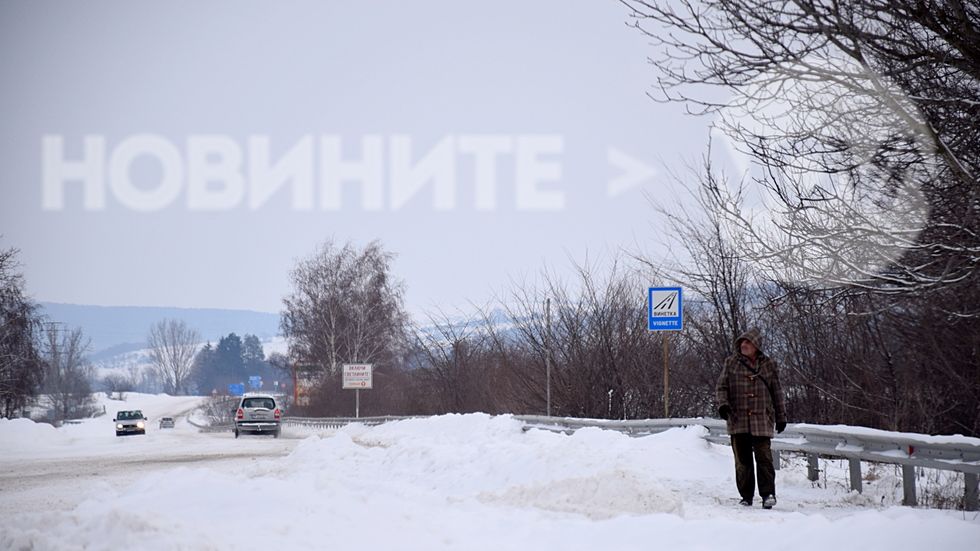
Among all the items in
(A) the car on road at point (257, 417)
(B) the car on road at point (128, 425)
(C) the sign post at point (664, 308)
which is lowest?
→ (B) the car on road at point (128, 425)

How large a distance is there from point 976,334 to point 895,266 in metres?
2.43

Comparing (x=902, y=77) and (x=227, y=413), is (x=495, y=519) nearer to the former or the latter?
(x=902, y=77)

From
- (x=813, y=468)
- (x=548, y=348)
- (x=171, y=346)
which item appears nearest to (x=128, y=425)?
(x=548, y=348)

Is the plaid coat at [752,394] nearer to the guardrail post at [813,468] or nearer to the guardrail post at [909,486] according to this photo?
the guardrail post at [909,486]

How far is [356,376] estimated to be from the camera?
38844 millimetres

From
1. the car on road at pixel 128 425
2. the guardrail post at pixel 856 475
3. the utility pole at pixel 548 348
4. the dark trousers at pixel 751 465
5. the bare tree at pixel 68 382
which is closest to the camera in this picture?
the dark trousers at pixel 751 465

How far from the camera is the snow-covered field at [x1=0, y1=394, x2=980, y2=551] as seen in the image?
6.03 metres

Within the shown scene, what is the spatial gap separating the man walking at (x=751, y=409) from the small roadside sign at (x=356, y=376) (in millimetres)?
30973

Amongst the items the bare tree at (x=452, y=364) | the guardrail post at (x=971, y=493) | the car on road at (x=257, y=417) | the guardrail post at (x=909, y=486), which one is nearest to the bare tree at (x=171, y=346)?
the car on road at (x=257, y=417)

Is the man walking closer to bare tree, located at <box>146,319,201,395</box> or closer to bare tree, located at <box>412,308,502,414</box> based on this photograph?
bare tree, located at <box>412,308,502,414</box>

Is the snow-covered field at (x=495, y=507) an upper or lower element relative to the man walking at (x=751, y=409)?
lower

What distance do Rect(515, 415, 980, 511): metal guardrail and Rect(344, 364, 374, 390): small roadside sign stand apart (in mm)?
27642

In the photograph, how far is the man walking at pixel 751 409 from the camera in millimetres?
8609

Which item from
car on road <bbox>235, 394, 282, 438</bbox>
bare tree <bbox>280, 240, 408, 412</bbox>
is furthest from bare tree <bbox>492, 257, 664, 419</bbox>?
bare tree <bbox>280, 240, 408, 412</bbox>
